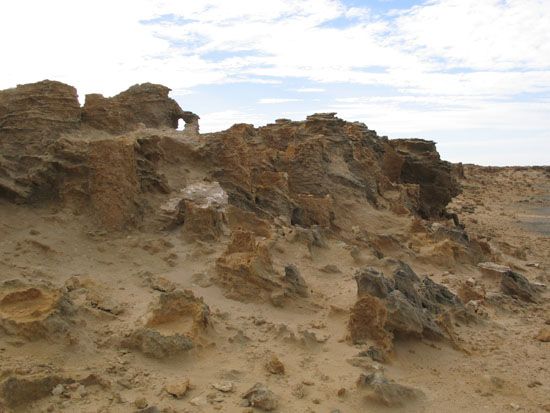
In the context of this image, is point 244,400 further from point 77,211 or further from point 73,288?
point 77,211

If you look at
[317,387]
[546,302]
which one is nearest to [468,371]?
[317,387]

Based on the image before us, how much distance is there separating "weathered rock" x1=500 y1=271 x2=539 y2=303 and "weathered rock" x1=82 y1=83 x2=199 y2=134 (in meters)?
5.74

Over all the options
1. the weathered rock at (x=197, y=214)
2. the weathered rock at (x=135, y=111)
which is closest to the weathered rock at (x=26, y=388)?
the weathered rock at (x=197, y=214)

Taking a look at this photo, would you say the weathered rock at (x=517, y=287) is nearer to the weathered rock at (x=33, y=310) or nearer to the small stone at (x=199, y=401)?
the small stone at (x=199, y=401)

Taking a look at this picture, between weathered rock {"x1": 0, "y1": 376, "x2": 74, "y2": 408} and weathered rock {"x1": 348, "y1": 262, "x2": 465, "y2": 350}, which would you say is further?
weathered rock {"x1": 348, "y1": 262, "x2": 465, "y2": 350}

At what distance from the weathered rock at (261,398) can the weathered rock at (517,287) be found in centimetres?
509

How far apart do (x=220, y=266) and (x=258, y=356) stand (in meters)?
1.68

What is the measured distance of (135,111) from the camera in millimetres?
10000

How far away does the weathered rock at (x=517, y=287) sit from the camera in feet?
26.7

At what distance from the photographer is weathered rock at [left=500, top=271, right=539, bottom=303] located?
26.7ft

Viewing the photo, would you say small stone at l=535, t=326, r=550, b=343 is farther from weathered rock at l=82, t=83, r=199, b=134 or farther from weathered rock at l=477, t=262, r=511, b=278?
weathered rock at l=82, t=83, r=199, b=134

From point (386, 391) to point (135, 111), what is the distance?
706cm

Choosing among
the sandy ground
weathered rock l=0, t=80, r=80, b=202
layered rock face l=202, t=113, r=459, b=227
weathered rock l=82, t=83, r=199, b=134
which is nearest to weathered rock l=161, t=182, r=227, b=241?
the sandy ground

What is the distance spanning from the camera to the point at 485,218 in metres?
20.0
